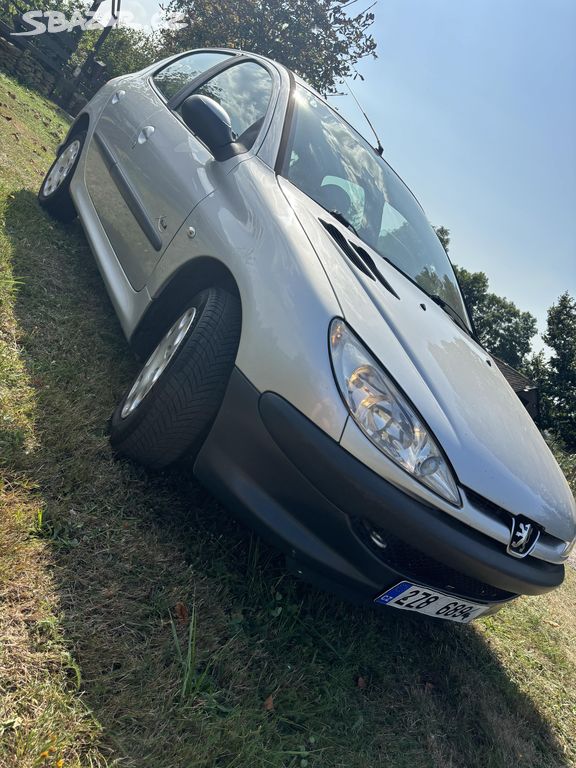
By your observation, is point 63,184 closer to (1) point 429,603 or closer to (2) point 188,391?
(2) point 188,391

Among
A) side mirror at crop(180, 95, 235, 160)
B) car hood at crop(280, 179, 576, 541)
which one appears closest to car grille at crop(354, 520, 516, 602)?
car hood at crop(280, 179, 576, 541)

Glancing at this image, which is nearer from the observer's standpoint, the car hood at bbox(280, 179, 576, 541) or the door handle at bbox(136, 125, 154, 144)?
the car hood at bbox(280, 179, 576, 541)

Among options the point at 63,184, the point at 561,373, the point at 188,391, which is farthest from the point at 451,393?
the point at 561,373

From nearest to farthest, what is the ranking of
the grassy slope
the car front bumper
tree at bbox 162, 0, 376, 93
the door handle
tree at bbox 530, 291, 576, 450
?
1. the grassy slope
2. the car front bumper
3. the door handle
4. tree at bbox 162, 0, 376, 93
5. tree at bbox 530, 291, 576, 450

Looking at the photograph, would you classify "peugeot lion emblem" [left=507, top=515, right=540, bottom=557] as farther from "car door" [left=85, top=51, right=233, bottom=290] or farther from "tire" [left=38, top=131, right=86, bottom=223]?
"tire" [left=38, top=131, right=86, bottom=223]

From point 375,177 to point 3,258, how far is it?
1.95 m

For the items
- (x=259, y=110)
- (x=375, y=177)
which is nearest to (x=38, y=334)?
(x=259, y=110)

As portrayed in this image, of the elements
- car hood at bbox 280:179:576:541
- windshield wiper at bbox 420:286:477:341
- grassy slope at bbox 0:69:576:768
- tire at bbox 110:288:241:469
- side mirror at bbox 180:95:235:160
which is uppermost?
windshield wiper at bbox 420:286:477:341

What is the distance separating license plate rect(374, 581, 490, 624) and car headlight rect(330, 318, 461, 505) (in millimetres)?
307

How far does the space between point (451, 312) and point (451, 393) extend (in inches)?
43.7

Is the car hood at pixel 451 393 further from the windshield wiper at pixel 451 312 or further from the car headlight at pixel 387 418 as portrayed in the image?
the windshield wiper at pixel 451 312

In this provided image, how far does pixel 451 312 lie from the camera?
2.74m

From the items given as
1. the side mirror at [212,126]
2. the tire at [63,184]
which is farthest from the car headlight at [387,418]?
the tire at [63,184]

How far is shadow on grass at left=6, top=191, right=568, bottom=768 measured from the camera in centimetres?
133
